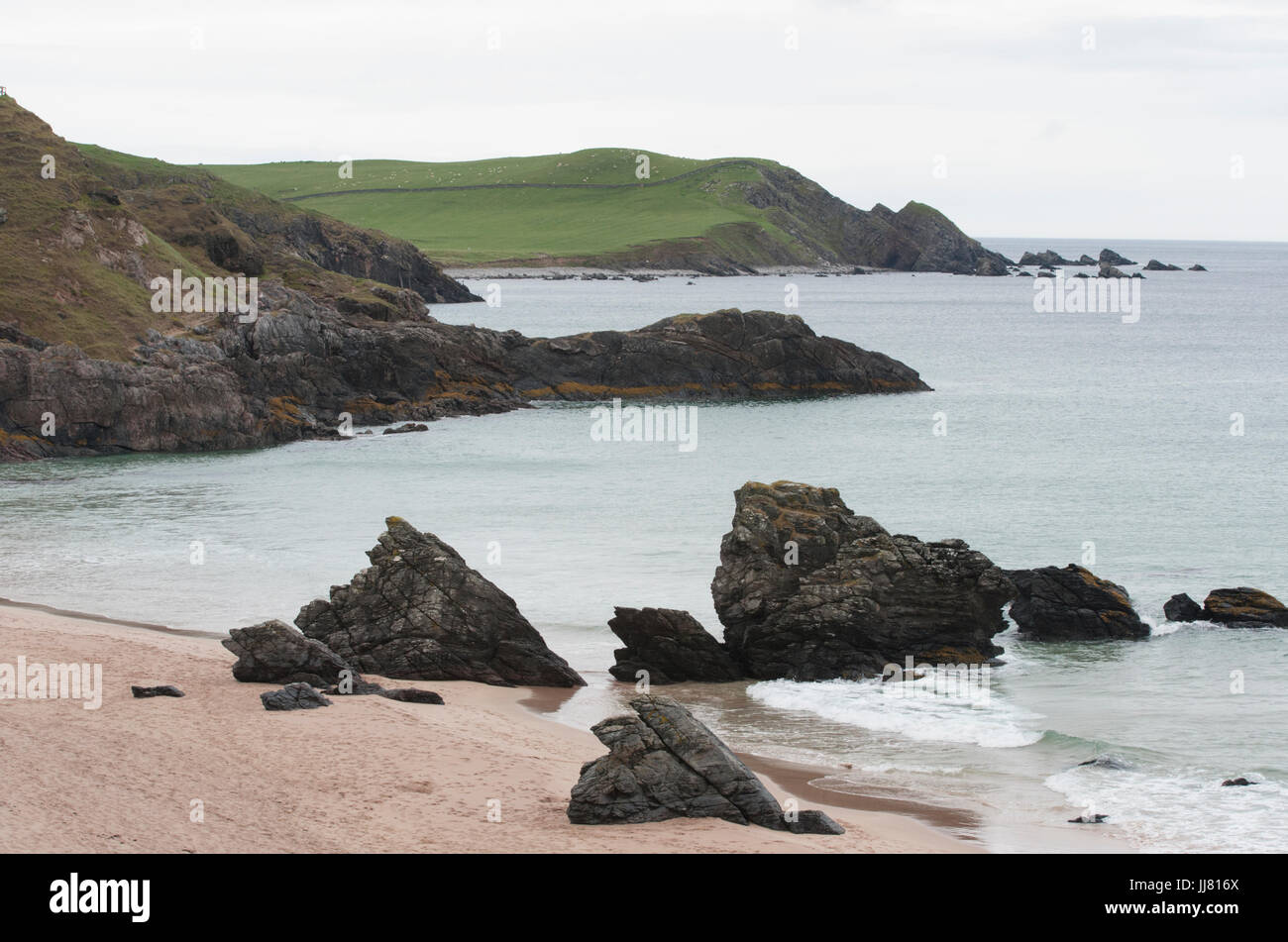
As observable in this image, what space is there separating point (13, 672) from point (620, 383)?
5467 centimetres

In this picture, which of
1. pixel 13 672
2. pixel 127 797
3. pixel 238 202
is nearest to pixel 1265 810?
pixel 127 797

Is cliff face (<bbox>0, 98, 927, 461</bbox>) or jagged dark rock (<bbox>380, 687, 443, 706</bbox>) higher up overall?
cliff face (<bbox>0, 98, 927, 461</bbox>)

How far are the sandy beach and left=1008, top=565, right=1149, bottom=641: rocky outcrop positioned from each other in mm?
11294

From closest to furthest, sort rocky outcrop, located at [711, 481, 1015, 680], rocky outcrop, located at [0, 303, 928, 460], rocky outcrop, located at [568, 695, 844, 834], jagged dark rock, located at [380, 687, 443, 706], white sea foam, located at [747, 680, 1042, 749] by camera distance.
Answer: rocky outcrop, located at [568, 695, 844, 834] < white sea foam, located at [747, 680, 1042, 749] < jagged dark rock, located at [380, 687, 443, 706] < rocky outcrop, located at [711, 481, 1015, 680] < rocky outcrop, located at [0, 303, 928, 460]

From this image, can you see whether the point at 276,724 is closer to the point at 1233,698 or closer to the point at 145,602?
the point at 145,602

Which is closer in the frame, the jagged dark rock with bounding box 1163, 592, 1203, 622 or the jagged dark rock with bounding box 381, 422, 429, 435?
the jagged dark rock with bounding box 1163, 592, 1203, 622

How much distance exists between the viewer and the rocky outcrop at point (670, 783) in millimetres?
16328

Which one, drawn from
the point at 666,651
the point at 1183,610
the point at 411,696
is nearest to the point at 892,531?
the point at 1183,610

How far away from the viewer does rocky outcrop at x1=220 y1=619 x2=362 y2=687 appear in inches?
900

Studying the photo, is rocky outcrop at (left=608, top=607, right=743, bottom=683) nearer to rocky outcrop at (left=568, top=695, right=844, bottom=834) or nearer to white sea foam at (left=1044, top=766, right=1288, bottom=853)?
white sea foam at (left=1044, top=766, right=1288, bottom=853)
